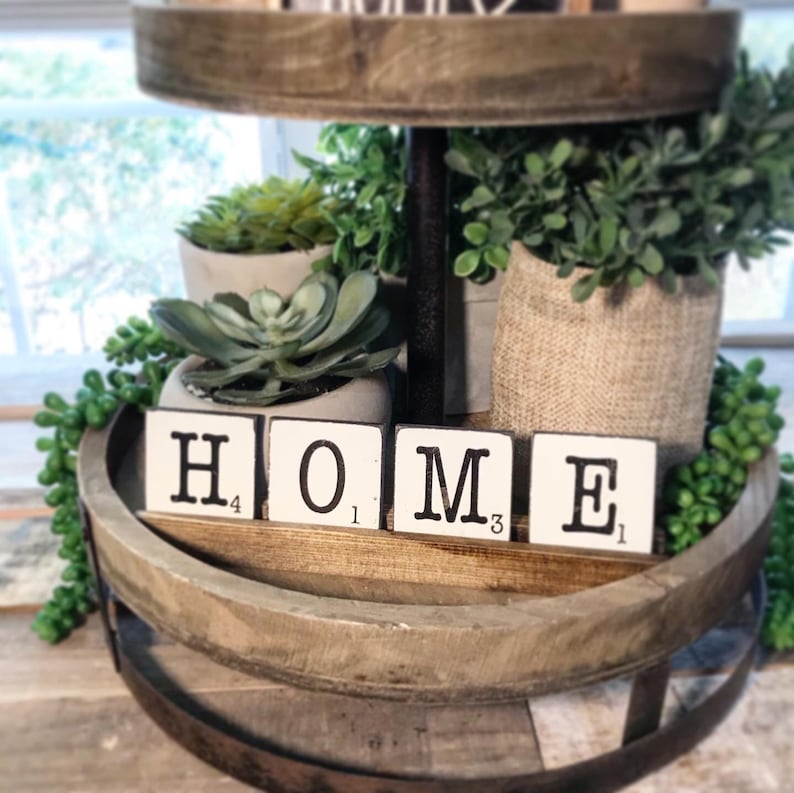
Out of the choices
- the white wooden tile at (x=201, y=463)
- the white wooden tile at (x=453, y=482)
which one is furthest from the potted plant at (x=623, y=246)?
the white wooden tile at (x=201, y=463)

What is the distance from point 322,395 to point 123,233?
2.29 ft

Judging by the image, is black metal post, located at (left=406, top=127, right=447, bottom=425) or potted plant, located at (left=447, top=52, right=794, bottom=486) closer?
potted plant, located at (left=447, top=52, right=794, bottom=486)

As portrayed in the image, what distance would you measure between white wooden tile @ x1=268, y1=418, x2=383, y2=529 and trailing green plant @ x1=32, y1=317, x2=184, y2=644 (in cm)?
19

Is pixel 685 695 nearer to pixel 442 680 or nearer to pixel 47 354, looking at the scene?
pixel 442 680

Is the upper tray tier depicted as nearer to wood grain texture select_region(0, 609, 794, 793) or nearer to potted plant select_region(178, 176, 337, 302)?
potted plant select_region(178, 176, 337, 302)

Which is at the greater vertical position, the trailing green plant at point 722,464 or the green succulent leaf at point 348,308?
the green succulent leaf at point 348,308

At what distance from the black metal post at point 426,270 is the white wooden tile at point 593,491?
0.55 feet

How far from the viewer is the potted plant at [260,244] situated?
30.1 inches

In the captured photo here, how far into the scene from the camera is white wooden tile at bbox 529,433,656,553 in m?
0.53

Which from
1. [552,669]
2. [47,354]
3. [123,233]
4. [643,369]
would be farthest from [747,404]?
[47,354]

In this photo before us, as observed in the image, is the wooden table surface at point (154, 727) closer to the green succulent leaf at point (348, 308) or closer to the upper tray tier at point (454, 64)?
the green succulent leaf at point (348, 308)

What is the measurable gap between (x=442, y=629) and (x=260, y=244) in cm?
42

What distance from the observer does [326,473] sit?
1.86ft

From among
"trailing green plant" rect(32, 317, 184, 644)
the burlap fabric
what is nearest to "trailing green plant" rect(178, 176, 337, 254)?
"trailing green plant" rect(32, 317, 184, 644)
